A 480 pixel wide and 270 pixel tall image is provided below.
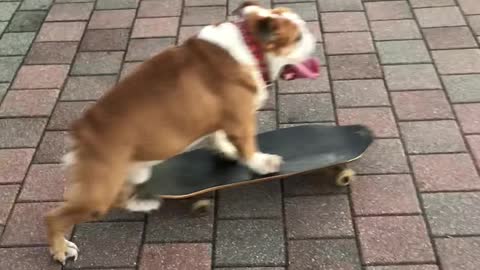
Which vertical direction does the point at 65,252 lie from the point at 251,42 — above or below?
below

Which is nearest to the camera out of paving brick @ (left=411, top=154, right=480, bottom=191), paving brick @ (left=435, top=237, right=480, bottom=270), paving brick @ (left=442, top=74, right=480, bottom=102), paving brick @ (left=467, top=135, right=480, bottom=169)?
paving brick @ (left=435, top=237, right=480, bottom=270)

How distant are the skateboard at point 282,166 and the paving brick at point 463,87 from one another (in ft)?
2.07

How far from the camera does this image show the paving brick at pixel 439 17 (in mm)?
3557

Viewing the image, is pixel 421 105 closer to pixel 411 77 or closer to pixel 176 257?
pixel 411 77

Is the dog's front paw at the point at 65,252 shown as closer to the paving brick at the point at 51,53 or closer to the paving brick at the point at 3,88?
the paving brick at the point at 3,88

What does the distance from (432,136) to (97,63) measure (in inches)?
69.3

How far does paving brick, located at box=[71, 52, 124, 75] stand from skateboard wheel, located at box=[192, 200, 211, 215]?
1154 millimetres

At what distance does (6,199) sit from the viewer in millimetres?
2623

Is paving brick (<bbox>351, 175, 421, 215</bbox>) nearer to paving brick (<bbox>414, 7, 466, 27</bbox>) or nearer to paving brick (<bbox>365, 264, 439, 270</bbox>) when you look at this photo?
paving brick (<bbox>365, 264, 439, 270</bbox>)

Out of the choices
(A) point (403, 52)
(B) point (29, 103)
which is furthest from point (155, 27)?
(A) point (403, 52)

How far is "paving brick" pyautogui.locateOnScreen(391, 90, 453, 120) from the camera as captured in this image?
291cm

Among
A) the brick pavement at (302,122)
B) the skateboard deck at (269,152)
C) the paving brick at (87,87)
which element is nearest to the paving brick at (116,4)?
the brick pavement at (302,122)

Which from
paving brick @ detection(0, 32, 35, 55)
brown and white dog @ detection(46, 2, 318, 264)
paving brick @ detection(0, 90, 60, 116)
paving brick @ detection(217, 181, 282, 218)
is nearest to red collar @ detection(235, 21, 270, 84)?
brown and white dog @ detection(46, 2, 318, 264)

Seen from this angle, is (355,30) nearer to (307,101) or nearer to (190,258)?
(307,101)
